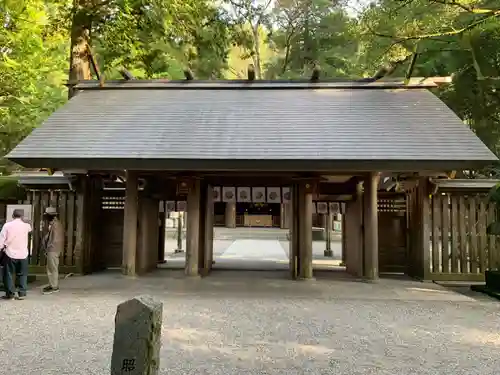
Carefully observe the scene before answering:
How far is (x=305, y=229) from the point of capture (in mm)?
10344

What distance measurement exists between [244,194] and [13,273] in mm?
6160

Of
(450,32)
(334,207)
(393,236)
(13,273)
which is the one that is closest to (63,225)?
(13,273)

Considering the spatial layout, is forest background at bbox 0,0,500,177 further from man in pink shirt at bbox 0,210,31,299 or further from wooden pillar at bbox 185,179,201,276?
man in pink shirt at bbox 0,210,31,299

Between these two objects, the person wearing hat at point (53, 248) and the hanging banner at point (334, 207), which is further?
the hanging banner at point (334, 207)

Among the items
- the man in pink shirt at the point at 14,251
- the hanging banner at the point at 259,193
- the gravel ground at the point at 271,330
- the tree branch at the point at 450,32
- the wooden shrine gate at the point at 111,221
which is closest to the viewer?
the gravel ground at the point at 271,330

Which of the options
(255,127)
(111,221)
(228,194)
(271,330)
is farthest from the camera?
(111,221)

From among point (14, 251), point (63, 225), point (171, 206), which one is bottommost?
point (14, 251)

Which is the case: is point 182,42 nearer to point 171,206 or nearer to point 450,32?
point 171,206

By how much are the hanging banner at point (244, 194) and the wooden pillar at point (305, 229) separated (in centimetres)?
185

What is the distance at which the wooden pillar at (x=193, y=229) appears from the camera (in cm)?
1028

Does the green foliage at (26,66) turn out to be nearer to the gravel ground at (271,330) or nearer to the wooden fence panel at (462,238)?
the gravel ground at (271,330)

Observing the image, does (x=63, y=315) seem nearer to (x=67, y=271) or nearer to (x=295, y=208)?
(x=67, y=271)

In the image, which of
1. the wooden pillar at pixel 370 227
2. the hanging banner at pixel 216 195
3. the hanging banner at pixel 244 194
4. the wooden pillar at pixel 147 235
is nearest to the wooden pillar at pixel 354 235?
the wooden pillar at pixel 370 227

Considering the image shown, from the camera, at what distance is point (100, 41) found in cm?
1386
